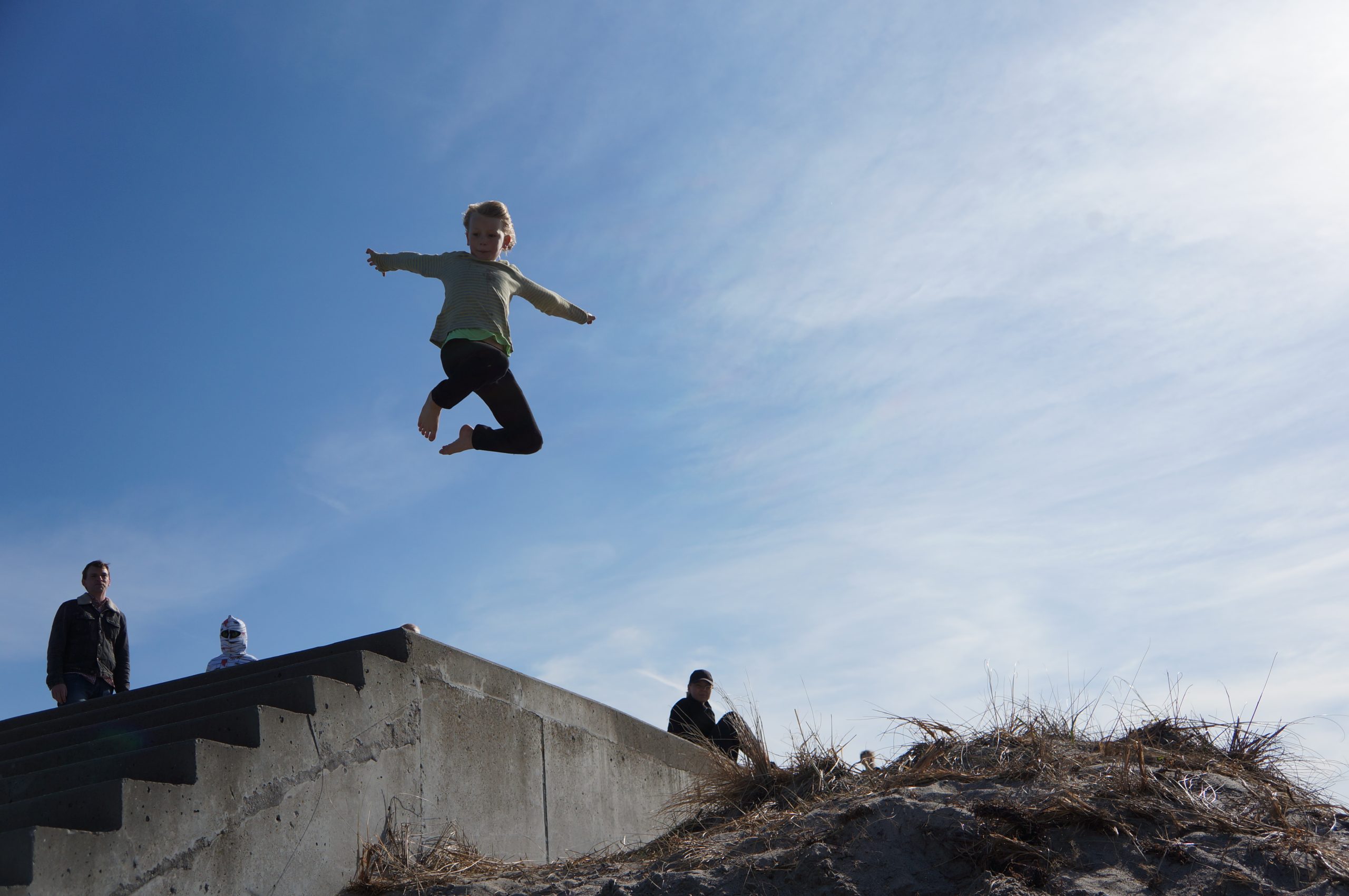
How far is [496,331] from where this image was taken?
5668 mm

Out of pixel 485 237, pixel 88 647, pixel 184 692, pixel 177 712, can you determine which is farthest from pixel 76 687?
pixel 485 237

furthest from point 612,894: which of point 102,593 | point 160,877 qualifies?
point 102,593

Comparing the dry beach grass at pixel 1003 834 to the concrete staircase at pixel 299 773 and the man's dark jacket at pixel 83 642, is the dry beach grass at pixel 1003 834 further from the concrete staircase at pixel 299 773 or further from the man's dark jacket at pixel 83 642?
the man's dark jacket at pixel 83 642

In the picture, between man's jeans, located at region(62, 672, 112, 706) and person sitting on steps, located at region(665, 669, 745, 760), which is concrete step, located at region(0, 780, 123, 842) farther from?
person sitting on steps, located at region(665, 669, 745, 760)

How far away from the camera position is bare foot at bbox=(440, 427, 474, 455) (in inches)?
224

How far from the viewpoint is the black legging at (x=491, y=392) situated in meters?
5.58

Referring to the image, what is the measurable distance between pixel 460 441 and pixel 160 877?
8.54 feet

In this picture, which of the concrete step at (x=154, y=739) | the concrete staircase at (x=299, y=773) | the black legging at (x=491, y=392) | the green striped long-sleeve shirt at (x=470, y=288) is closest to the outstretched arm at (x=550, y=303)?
the green striped long-sleeve shirt at (x=470, y=288)

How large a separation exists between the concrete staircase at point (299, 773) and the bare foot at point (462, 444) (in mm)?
1065

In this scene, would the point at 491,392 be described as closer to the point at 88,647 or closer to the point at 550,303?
the point at 550,303

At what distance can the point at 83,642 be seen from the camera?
6.66m

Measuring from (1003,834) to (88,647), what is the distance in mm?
5502

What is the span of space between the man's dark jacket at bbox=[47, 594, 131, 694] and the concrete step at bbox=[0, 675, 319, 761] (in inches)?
62.7

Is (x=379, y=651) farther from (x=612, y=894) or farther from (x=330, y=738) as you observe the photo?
(x=612, y=894)
